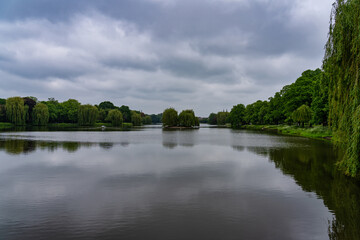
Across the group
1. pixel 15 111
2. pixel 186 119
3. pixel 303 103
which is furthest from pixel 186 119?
pixel 15 111

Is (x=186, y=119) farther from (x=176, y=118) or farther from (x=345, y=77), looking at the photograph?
(x=345, y=77)

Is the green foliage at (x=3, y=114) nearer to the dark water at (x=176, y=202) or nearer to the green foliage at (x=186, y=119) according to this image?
the green foliage at (x=186, y=119)

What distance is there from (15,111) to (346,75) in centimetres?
9359

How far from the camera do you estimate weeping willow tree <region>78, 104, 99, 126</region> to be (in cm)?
10125

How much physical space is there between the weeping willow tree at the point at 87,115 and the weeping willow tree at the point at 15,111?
21.7m

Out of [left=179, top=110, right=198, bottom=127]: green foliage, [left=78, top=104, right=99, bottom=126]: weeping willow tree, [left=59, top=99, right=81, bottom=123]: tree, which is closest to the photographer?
[left=179, top=110, right=198, bottom=127]: green foliage

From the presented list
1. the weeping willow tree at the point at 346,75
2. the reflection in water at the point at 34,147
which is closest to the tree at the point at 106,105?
the reflection in water at the point at 34,147

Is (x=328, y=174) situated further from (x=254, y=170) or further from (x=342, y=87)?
(x=342, y=87)

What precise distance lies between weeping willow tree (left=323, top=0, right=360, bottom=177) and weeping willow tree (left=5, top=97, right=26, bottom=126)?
301ft

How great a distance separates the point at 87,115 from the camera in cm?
10225

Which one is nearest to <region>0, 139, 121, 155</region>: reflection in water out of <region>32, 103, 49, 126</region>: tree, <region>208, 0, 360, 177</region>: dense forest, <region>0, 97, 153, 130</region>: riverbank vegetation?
<region>208, 0, 360, 177</region>: dense forest

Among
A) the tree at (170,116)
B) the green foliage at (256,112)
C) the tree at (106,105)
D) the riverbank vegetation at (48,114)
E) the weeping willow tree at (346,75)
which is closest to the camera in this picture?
the weeping willow tree at (346,75)

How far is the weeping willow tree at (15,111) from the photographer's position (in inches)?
3189

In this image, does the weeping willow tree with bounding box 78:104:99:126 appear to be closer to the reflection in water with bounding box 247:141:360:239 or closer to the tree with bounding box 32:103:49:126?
the tree with bounding box 32:103:49:126
